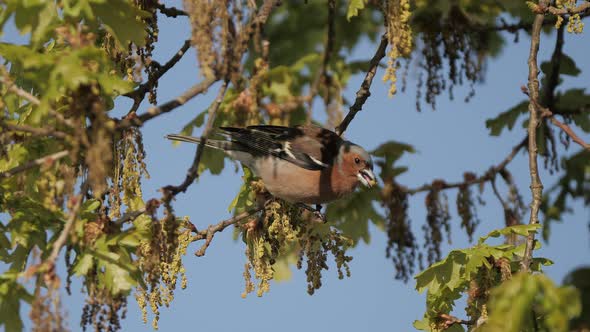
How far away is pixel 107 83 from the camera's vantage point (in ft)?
18.1

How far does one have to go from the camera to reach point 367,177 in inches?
354

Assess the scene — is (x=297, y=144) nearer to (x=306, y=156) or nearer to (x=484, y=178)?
(x=306, y=156)

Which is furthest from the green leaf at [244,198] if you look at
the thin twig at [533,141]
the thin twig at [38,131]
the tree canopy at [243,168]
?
the thin twig at [38,131]

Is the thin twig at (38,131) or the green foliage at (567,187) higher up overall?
the green foliage at (567,187)

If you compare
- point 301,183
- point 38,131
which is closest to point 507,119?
point 301,183

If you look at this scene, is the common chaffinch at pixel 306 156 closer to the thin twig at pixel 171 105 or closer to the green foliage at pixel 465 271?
the green foliage at pixel 465 271

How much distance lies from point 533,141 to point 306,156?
2.77 meters

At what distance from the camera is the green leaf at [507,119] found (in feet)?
31.1

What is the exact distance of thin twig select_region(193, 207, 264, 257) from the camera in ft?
25.9

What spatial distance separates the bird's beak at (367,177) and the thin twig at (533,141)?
1.97 meters

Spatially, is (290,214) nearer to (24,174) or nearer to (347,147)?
(347,147)

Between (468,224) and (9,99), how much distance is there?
447 cm

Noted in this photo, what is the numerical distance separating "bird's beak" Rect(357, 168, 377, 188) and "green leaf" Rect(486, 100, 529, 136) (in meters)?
1.74

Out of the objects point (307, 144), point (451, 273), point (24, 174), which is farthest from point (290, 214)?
point (24, 174)
